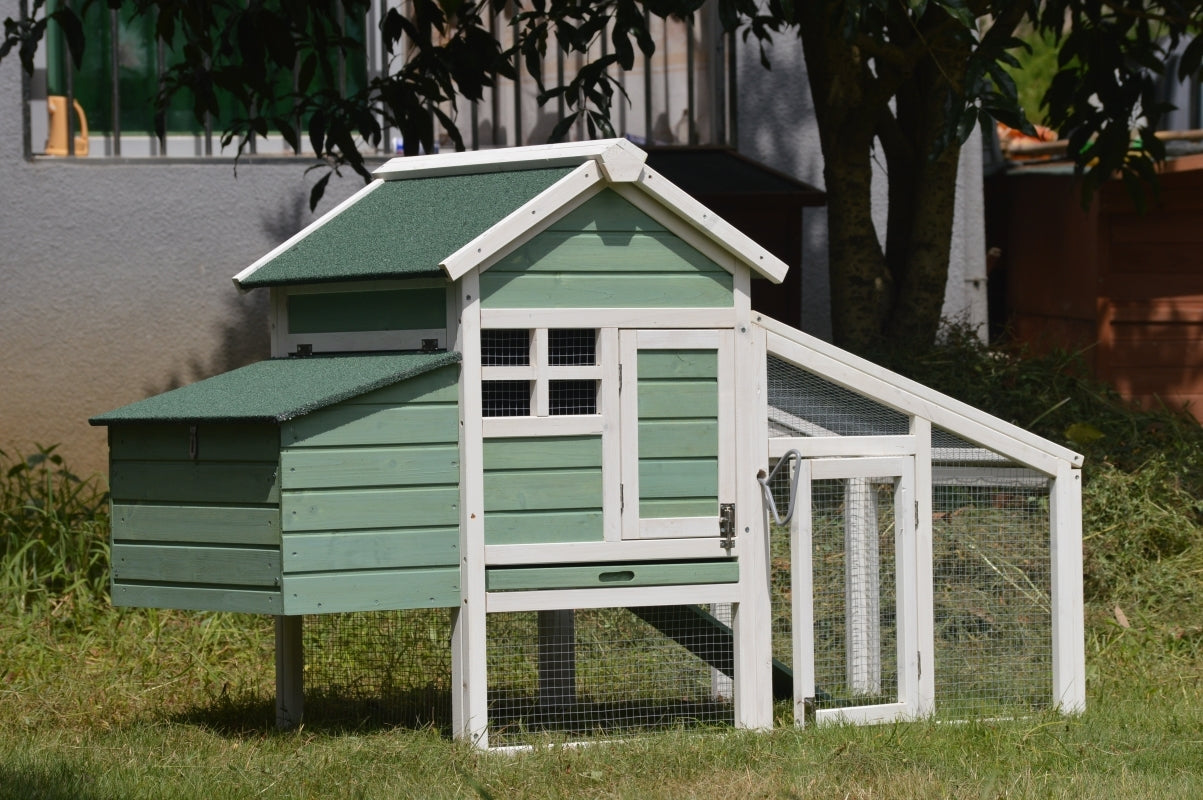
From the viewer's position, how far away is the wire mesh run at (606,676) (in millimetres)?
5293

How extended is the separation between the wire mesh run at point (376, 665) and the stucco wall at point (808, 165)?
14.0 ft

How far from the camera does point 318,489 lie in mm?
4574

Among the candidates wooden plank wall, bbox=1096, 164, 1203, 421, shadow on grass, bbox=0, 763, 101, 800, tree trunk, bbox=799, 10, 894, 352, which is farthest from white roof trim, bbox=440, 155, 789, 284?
wooden plank wall, bbox=1096, 164, 1203, 421

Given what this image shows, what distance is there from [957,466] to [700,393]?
1.11 metres

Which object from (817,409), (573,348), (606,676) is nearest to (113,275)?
(606,676)

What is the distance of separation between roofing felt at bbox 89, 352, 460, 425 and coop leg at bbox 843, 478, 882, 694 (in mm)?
1567

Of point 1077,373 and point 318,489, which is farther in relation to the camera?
point 1077,373

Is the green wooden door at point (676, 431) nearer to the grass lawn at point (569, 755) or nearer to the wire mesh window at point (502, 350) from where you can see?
the wire mesh window at point (502, 350)

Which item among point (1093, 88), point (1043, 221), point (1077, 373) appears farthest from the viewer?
point (1043, 221)

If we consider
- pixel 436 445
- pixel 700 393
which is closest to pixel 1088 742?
pixel 700 393

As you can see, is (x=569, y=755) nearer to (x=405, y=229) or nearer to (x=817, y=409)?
(x=817, y=409)

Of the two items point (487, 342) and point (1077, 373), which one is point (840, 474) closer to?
point (487, 342)

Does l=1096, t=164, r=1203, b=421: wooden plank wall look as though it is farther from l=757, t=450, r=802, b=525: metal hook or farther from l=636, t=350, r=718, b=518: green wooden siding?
l=636, t=350, r=718, b=518: green wooden siding

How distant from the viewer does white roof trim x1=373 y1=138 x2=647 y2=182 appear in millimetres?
4820
